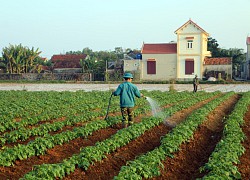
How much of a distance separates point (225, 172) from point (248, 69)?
5067 centimetres

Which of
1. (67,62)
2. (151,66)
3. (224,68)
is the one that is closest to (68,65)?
(67,62)

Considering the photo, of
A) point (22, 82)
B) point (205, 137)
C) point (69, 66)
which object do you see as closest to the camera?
point (205, 137)

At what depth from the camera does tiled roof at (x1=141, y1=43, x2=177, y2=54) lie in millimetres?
51656

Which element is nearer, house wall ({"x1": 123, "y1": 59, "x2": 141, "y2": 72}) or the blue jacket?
the blue jacket

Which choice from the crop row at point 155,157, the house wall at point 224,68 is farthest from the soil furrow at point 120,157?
the house wall at point 224,68

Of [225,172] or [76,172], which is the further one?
[76,172]

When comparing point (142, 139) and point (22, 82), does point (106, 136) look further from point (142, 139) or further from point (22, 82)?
point (22, 82)

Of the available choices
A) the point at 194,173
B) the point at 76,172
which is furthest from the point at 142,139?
the point at 76,172

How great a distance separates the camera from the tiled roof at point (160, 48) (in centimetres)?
5166

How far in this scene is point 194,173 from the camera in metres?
7.11

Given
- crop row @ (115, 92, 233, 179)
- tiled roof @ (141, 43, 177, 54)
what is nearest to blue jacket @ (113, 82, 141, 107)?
crop row @ (115, 92, 233, 179)

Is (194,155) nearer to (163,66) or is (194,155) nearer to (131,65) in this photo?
(163,66)

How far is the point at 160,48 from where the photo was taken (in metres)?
52.2

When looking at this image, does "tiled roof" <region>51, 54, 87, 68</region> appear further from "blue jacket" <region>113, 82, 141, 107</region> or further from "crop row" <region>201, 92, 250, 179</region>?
"crop row" <region>201, 92, 250, 179</region>
